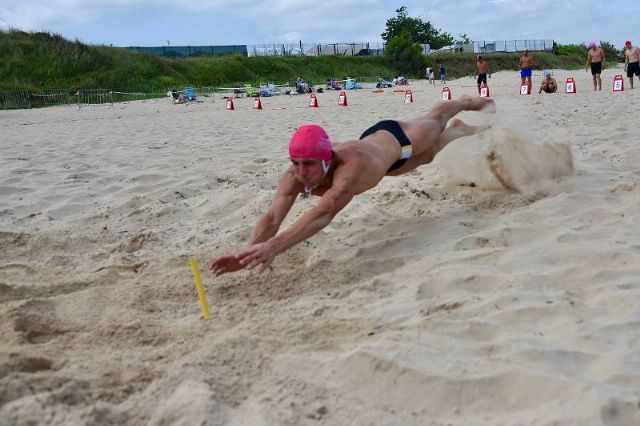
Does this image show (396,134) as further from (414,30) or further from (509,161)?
(414,30)

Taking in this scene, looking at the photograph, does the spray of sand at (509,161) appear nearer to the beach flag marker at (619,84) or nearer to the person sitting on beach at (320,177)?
the person sitting on beach at (320,177)

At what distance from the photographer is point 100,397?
7.44 feet

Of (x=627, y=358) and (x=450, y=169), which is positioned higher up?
(x=450, y=169)

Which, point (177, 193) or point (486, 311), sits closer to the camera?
point (486, 311)

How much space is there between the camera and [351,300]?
311 centimetres

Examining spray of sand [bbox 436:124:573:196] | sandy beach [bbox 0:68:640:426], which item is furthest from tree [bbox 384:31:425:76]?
spray of sand [bbox 436:124:573:196]

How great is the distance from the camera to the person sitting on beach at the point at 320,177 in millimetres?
3221

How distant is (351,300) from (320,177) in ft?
2.89

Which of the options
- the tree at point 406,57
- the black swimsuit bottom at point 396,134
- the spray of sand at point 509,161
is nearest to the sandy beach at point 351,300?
the spray of sand at point 509,161

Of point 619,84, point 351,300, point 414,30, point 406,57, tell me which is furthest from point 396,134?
point 414,30

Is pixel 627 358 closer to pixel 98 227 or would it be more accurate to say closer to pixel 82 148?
pixel 98 227

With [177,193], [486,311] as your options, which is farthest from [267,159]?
[486,311]

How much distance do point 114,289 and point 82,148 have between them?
602 cm

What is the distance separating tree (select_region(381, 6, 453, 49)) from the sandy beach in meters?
64.2
